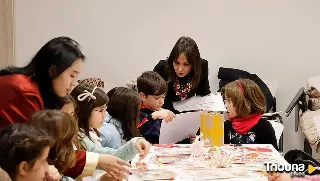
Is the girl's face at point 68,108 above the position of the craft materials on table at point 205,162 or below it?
Result: above

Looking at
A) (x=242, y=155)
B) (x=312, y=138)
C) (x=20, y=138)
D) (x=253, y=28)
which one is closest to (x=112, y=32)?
(x=253, y=28)

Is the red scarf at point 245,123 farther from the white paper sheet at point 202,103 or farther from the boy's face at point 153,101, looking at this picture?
the boy's face at point 153,101

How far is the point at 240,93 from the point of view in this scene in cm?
298

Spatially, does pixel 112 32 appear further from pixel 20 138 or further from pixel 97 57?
pixel 20 138

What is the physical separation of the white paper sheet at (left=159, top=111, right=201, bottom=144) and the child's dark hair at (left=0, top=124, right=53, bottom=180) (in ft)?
4.00

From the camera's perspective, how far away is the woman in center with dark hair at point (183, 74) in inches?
141

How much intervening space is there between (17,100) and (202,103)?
178cm

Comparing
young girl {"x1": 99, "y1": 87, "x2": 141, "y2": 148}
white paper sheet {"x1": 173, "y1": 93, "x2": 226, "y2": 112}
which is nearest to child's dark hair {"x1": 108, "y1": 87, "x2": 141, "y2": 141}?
young girl {"x1": 99, "y1": 87, "x2": 141, "y2": 148}

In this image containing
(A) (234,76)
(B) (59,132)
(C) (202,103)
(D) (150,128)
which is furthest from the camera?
(A) (234,76)

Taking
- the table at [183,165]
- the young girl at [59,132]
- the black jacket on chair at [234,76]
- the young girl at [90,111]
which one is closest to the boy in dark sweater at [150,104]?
the table at [183,165]

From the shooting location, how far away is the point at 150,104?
3.27 meters

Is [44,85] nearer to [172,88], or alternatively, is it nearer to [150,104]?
[150,104]

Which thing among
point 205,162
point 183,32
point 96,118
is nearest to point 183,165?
point 205,162

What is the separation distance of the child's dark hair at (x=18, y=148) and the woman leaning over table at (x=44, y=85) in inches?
10.7
